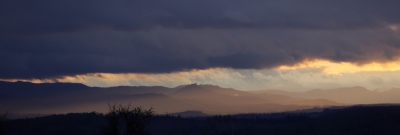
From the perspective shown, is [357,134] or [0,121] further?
[357,134]

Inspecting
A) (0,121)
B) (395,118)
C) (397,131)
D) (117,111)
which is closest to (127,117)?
(117,111)

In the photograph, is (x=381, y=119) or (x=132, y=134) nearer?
(x=132, y=134)

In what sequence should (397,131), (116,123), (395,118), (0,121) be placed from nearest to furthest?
(116,123), (0,121), (397,131), (395,118)

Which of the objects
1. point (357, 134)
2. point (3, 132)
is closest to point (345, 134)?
point (357, 134)

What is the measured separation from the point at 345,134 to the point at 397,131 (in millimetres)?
18976

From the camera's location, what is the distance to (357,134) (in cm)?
19512

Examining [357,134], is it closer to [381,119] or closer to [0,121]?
[381,119]

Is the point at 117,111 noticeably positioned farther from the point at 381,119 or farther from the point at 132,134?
the point at 381,119

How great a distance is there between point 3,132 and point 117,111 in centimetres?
2695

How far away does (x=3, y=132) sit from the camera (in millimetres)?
106812

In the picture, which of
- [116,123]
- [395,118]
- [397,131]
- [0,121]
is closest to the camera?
[116,123]

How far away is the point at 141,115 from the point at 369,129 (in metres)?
120

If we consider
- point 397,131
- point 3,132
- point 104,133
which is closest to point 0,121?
point 3,132

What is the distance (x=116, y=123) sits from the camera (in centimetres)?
8850
